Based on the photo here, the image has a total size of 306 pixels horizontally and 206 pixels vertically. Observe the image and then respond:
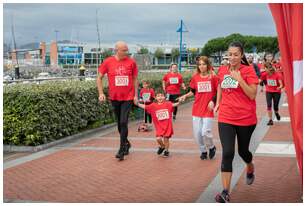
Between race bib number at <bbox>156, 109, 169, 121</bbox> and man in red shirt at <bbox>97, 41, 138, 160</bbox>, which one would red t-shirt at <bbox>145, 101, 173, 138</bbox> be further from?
man in red shirt at <bbox>97, 41, 138, 160</bbox>

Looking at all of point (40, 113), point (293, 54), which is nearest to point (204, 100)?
point (40, 113)

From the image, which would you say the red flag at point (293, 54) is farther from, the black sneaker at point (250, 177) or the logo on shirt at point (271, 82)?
the logo on shirt at point (271, 82)

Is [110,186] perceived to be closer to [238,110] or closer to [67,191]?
[67,191]

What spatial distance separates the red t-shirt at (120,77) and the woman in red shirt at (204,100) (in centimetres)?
103

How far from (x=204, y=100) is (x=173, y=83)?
5802mm

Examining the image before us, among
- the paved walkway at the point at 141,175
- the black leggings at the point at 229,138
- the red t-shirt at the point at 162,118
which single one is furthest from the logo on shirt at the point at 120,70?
the black leggings at the point at 229,138

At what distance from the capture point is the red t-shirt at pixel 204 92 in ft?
24.6

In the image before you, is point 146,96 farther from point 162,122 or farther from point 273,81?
point 162,122

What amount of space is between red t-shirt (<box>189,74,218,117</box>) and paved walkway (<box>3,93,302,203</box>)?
0.78m

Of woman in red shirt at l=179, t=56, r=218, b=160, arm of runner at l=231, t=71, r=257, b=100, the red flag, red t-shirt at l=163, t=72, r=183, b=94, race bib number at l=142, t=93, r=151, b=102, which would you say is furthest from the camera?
red t-shirt at l=163, t=72, r=183, b=94

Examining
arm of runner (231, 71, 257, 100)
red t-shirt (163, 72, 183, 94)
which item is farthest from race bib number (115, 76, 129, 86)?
red t-shirt (163, 72, 183, 94)

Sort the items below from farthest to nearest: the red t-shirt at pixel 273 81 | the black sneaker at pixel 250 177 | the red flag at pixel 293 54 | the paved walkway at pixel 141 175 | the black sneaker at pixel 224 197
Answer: the red t-shirt at pixel 273 81 < the black sneaker at pixel 250 177 < the paved walkway at pixel 141 175 < the black sneaker at pixel 224 197 < the red flag at pixel 293 54

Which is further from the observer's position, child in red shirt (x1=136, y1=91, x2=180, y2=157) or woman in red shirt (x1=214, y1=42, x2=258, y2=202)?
child in red shirt (x1=136, y1=91, x2=180, y2=157)

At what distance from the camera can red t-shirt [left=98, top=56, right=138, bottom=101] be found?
7.70 meters
